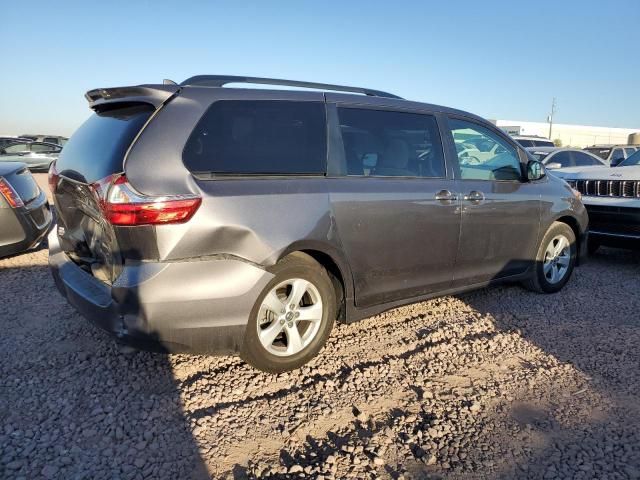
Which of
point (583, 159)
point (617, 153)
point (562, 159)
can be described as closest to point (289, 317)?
point (562, 159)

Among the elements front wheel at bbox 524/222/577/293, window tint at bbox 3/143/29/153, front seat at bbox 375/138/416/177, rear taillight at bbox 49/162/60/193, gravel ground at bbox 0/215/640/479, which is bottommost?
gravel ground at bbox 0/215/640/479

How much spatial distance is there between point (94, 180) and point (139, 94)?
575 mm

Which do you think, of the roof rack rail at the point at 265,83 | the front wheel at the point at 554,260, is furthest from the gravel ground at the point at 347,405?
the roof rack rail at the point at 265,83

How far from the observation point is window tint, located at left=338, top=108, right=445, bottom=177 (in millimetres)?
3338

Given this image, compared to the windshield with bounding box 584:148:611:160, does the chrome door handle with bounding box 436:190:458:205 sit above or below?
below

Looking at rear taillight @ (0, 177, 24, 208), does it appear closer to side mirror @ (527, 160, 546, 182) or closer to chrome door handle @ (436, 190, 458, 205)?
chrome door handle @ (436, 190, 458, 205)

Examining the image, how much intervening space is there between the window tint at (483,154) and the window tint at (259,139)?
4.75 ft

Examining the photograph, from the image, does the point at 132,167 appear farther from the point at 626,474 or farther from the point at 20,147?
the point at 20,147

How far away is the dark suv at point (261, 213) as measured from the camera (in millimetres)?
2533

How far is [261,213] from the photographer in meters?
2.75

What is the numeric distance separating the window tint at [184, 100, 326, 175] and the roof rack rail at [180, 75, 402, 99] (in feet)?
0.86

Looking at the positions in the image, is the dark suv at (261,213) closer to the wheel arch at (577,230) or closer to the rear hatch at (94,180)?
the rear hatch at (94,180)

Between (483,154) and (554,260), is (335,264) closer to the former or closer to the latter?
(483,154)

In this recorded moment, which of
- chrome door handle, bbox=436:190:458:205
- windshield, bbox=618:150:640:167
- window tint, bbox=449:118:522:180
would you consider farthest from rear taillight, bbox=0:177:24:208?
windshield, bbox=618:150:640:167
